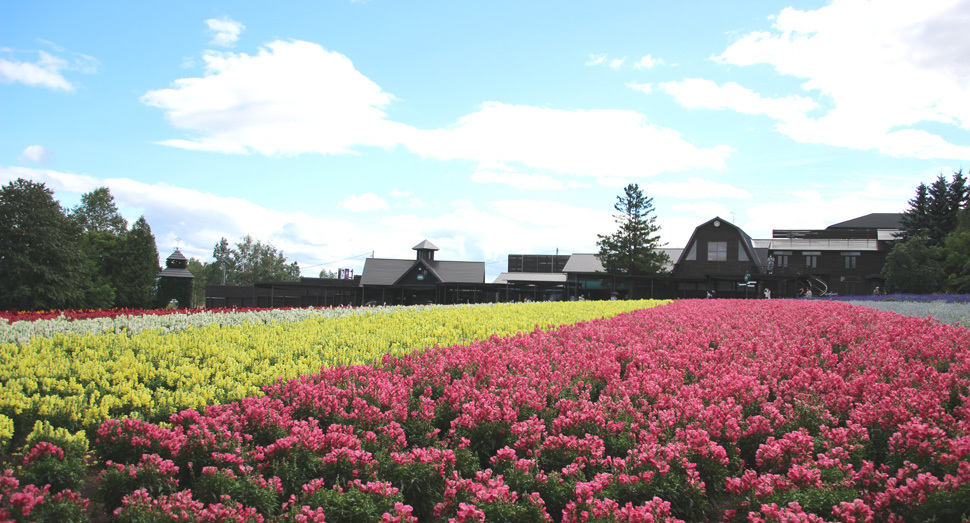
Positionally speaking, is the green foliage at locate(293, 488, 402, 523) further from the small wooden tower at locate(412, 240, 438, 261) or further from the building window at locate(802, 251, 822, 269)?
the building window at locate(802, 251, 822, 269)

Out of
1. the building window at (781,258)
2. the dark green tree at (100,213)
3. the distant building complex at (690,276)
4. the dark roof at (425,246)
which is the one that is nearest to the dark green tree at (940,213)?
the distant building complex at (690,276)

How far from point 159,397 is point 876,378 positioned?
790cm

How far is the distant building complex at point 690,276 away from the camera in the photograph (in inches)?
1912

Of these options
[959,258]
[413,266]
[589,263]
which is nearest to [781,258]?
[959,258]

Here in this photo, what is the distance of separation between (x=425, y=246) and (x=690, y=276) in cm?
2696

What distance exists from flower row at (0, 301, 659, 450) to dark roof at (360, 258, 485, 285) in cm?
4578

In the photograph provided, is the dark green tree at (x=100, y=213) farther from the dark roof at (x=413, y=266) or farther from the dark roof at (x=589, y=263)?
the dark roof at (x=589, y=263)

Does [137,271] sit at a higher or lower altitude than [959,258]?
lower

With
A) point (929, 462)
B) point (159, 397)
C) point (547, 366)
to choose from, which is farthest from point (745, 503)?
point (159, 397)

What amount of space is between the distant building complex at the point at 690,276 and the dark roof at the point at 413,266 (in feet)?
0.34

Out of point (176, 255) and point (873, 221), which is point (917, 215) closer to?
point (873, 221)

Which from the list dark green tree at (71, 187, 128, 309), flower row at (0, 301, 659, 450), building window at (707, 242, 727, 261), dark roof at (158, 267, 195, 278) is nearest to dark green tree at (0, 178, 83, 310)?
dark green tree at (71, 187, 128, 309)

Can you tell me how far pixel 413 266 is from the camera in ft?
190

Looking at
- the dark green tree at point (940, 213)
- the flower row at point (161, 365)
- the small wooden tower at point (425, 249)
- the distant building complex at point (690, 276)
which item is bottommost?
the flower row at point (161, 365)
